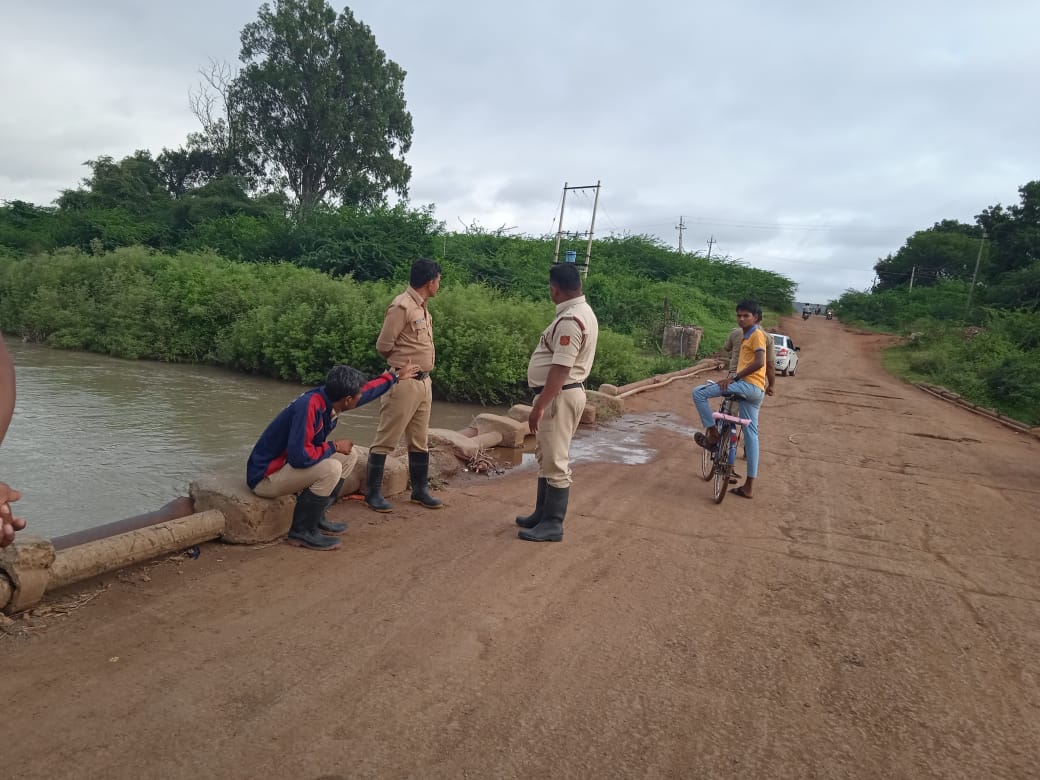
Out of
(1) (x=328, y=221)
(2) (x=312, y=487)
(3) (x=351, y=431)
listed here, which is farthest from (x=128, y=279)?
(2) (x=312, y=487)

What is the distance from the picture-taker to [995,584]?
450cm

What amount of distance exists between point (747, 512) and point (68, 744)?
496 cm

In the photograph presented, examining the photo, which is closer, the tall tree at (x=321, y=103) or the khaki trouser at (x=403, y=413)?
the khaki trouser at (x=403, y=413)

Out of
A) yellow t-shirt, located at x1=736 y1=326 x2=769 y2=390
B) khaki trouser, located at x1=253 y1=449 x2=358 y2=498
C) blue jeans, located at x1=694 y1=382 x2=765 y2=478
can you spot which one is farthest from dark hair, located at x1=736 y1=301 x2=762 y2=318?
khaki trouser, located at x1=253 y1=449 x2=358 y2=498

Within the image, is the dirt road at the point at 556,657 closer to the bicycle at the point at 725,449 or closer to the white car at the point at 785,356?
the bicycle at the point at 725,449

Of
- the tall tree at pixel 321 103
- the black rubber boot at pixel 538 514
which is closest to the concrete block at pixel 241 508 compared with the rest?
the black rubber boot at pixel 538 514

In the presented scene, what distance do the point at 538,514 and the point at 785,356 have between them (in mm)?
18374

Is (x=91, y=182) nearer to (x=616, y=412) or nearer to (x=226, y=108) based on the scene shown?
(x=226, y=108)

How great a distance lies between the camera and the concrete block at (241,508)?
4.34 metres

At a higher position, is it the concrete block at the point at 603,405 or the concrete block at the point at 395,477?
the concrete block at the point at 603,405

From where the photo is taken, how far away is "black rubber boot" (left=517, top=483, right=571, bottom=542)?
4773mm

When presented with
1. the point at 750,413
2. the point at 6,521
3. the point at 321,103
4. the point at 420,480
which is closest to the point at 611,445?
the point at 750,413

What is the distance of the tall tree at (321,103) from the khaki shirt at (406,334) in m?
34.0

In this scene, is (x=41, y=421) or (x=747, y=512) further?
(x=41, y=421)
